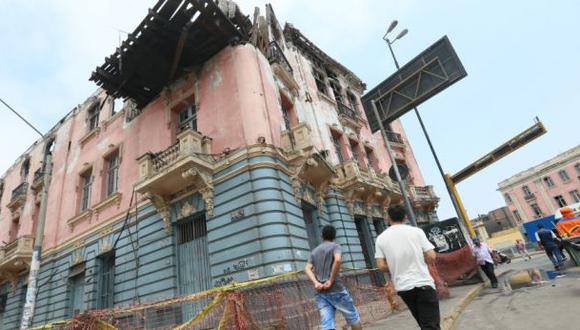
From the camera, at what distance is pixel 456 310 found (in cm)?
676

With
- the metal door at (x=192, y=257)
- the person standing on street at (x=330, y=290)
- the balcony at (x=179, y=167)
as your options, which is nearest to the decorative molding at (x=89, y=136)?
the balcony at (x=179, y=167)

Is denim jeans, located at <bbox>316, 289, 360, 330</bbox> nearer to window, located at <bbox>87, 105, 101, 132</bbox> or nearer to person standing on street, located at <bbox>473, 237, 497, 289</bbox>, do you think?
person standing on street, located at <bbox>473, 237, 497, 289</bbox>

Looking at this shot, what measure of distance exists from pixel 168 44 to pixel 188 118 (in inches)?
117

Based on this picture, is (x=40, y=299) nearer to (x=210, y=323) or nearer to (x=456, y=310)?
(x=210, y=323)

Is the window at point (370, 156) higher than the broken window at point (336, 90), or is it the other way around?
the broken window at point (336, 90)

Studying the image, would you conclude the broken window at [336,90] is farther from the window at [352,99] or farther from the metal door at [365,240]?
the metal door at [365,240]

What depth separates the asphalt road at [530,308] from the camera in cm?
500

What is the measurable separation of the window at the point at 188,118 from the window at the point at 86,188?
6593mm

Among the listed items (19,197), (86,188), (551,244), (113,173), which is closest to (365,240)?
(551,244)

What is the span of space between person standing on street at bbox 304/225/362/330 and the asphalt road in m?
2.74

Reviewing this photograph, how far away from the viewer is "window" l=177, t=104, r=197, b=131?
42.4ft

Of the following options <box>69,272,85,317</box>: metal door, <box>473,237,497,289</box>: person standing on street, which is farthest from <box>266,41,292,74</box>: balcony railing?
<box>69,272,85,317</box>: metal door

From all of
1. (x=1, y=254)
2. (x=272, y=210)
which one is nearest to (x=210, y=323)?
(x=272, y=210)

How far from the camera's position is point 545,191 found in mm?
50844
